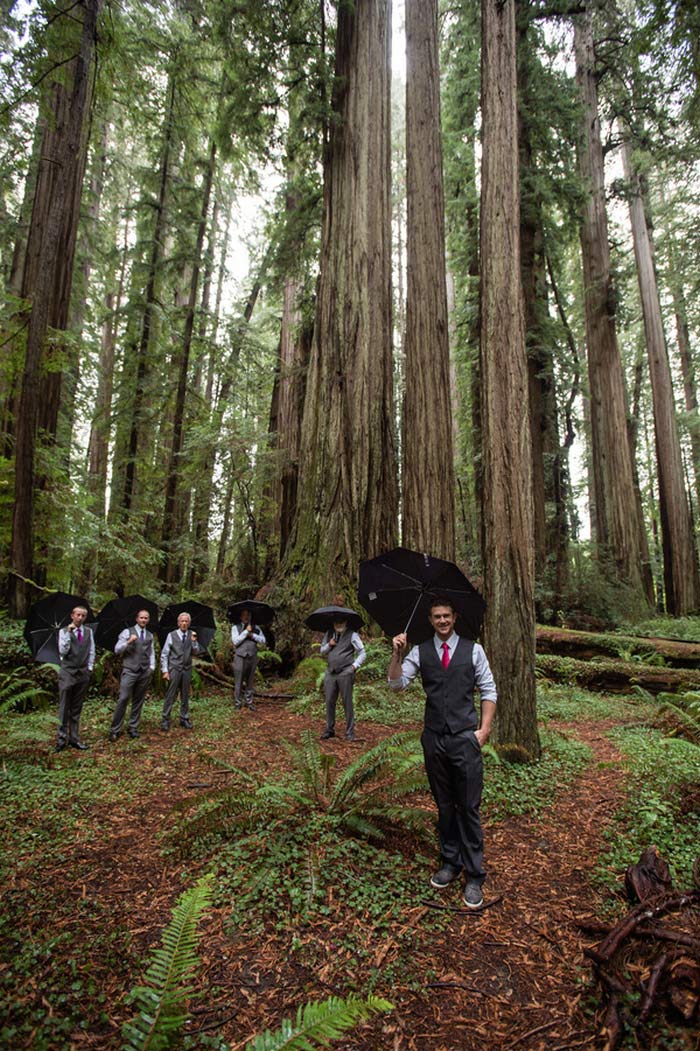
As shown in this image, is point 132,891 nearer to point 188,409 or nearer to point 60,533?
point 60,533

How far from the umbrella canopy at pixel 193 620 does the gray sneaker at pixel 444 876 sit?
5.56 m

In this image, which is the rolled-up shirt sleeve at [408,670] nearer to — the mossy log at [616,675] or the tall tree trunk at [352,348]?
the tall tree trunk at [352,348]

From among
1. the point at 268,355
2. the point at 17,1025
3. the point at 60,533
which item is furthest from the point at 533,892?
the point at 268,355

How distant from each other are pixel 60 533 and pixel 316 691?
5.53 meters

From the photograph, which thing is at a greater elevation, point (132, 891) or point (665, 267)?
point (665, 267)

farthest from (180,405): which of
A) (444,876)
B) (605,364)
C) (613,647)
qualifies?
(444,876)

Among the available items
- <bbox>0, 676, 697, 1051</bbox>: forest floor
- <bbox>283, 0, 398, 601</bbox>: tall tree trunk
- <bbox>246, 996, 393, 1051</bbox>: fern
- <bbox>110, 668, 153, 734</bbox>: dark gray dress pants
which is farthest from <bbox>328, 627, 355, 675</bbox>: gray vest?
<bbox>246, 996, 393, 1051</bbox>: fern

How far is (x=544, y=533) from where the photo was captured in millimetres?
13875

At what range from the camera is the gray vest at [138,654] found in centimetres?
713

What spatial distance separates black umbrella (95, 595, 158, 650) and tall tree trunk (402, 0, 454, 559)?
4524 mm

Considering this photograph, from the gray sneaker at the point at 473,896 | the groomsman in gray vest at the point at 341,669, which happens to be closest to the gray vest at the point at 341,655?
the groomsman in gray vest at the point at 341,669

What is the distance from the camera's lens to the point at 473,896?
10.9ft

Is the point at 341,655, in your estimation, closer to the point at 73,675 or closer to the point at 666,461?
the point at 73,675

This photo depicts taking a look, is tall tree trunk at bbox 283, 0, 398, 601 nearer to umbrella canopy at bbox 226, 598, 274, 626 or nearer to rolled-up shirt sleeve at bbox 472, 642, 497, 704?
umbrella canopy at bbox 226, 598, 274, 626
